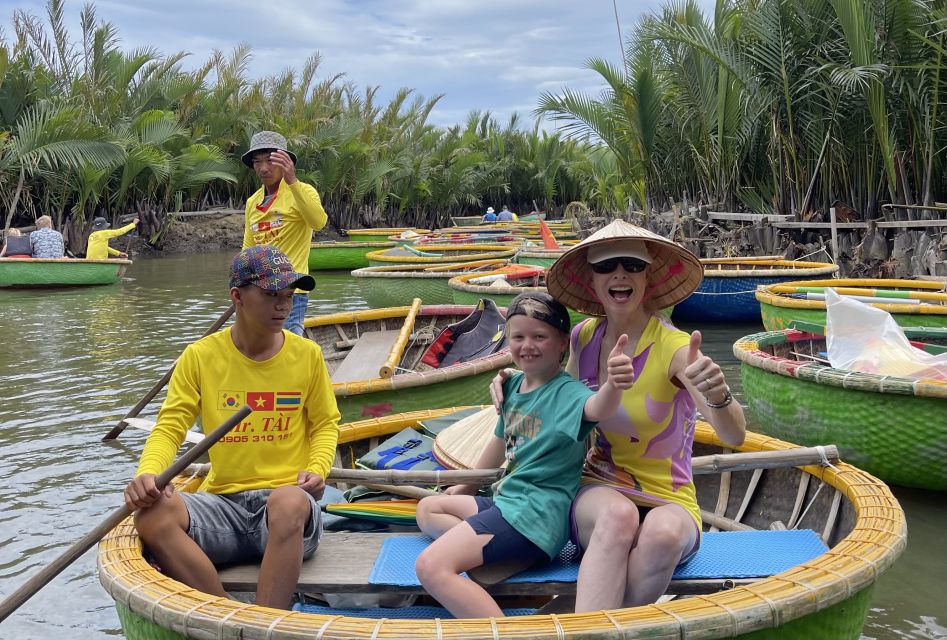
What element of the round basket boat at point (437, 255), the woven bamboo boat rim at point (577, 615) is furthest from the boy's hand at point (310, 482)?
the round basket boat at point (437, 255)

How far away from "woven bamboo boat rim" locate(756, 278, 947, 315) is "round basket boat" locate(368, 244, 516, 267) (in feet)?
17.5

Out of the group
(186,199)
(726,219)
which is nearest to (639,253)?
(726,219)

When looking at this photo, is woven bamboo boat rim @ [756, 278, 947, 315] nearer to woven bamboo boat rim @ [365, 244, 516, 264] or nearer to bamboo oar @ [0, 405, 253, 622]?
bamboo oar @ [0, 405, 253, 622]

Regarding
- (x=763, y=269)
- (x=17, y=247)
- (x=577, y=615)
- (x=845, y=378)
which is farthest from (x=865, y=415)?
(x=17, y=247)

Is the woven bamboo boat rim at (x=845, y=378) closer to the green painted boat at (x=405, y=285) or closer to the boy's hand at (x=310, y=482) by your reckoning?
the boy's hand at (x=310, y=482)

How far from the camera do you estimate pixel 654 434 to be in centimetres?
262

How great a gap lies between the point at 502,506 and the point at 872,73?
8.84 m

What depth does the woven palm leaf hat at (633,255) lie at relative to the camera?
8.79 feet

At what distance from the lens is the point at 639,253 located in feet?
8.75

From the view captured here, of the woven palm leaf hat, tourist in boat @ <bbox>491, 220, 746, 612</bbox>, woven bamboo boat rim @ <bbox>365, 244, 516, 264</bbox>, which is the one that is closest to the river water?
woven bamboo boat rim @ <bbox>365, 244, 516, 264</bbox>

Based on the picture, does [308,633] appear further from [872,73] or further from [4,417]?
[872,73]

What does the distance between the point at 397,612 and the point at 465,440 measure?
0.97 metres

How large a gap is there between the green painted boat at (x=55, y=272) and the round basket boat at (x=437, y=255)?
13.1 ft

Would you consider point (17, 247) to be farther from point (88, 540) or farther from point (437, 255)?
point (88, 540)
